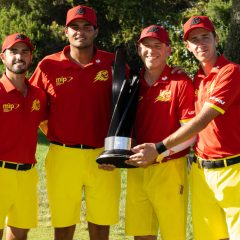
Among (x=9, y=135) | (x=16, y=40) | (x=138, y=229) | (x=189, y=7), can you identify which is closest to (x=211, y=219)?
(x=138, y=229)

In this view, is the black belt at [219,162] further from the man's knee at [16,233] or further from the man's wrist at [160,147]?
the man's knee at [16,233]

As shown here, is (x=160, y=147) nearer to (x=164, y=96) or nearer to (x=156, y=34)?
(x=164, y=96)

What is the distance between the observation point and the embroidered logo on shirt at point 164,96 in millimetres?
5133

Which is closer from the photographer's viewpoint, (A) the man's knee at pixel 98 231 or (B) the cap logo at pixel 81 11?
(B) the cap logo at pixel 81 11

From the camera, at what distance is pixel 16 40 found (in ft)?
17.8

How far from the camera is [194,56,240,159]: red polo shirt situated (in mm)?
4629

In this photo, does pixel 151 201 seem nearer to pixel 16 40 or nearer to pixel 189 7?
pixel 16 40

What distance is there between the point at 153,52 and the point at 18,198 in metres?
1.97

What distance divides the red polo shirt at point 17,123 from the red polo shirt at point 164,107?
108 centimetres

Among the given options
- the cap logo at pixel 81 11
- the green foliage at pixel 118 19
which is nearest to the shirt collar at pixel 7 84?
the cap logo at pixel 81 11

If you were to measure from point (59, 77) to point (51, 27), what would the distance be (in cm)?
1377

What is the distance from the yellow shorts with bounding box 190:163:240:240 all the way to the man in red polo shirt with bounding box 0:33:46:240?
65.8 inches

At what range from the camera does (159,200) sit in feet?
16.8

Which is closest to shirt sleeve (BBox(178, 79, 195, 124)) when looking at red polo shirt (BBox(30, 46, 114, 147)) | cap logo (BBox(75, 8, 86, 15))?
red polo shirt (BBox(30, 46, 114, 147))
